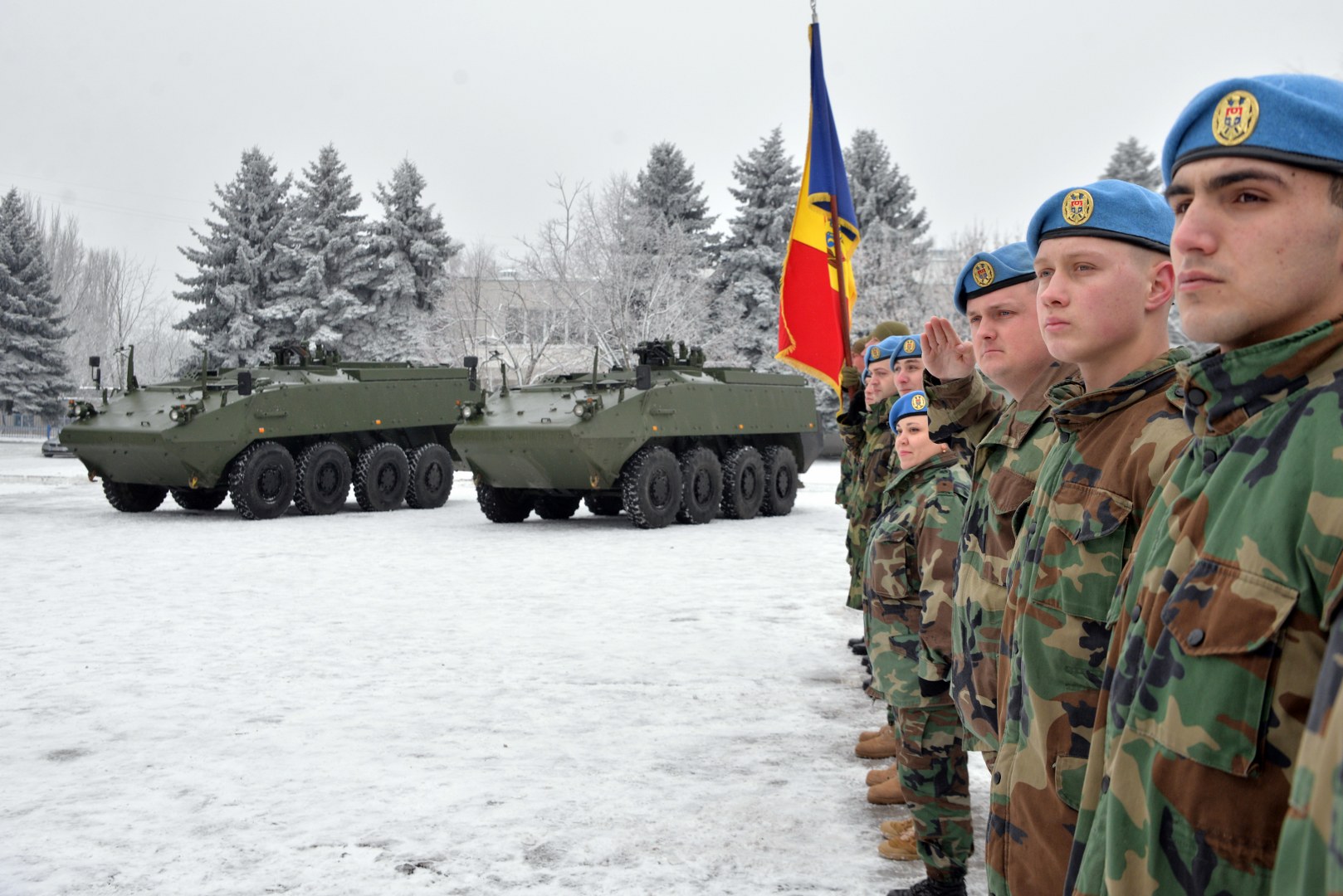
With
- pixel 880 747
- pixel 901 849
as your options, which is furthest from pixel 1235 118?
pixel 880 747

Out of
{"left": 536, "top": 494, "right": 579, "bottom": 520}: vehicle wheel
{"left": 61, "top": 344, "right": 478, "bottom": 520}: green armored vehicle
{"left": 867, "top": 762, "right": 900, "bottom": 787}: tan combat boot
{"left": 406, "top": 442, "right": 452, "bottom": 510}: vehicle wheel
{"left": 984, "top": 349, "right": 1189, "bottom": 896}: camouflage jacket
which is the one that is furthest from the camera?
{"left": 406, "top": 442, "right": 452, "bottom": 510}: vehicle wheel

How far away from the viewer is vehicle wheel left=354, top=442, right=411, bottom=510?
1689cm

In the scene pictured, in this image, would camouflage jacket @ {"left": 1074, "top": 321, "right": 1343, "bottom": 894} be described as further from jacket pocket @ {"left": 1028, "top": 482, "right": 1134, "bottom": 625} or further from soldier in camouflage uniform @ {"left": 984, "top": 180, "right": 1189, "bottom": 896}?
jacket pocket @ {"left": 1028, "top": 482, "right": 1134, "bottom": 625}

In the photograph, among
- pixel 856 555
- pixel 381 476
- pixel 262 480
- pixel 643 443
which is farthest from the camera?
pixel 381 476

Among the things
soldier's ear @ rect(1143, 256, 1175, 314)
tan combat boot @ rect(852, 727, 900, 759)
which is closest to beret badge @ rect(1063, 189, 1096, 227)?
soldier's ear @ rect(1143, 256, 1175, 314)

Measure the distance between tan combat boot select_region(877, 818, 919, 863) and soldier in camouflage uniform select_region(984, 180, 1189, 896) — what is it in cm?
190

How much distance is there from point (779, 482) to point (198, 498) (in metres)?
7.99

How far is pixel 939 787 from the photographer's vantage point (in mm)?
3459

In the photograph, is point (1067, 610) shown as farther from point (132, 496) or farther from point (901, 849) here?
point (132, 496)

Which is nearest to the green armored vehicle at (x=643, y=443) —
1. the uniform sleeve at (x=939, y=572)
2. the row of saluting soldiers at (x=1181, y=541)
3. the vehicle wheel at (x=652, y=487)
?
the vehicle wheel at (x=652, y=487)

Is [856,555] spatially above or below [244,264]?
below

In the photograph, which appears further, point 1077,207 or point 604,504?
point 604,504

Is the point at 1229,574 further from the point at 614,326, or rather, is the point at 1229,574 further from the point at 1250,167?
the point at 614,326

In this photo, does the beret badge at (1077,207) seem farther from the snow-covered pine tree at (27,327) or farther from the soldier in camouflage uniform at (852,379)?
the snow-covered pine tree at (27,327)
